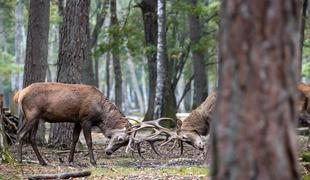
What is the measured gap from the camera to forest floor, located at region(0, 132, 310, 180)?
28.0ft

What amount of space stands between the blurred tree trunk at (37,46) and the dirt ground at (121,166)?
1719mm

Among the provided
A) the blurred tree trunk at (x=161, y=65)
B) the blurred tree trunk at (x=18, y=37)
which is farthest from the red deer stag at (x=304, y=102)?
the blurred tree trunk at (x=18, y=37)

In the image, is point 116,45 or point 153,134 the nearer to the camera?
point 153,134

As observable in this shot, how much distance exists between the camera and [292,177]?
3.29 metres

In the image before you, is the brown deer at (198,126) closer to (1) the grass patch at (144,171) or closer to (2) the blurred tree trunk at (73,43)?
(1) the grass patch at (144,171)

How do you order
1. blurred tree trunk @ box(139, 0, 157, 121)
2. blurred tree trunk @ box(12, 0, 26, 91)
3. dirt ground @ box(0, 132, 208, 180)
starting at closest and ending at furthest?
dirt ground @ box(0, 132, 208, 180)
blurred tree trunk @ box(139, 0, 157, 121)
blurred tree trunk @ box(12, 0, 26, 91)

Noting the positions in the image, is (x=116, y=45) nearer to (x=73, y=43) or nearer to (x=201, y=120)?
(x=73, y=43)

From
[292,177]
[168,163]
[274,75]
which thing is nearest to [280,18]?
[274,75]

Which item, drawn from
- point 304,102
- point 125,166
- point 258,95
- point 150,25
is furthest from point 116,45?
point 258,95

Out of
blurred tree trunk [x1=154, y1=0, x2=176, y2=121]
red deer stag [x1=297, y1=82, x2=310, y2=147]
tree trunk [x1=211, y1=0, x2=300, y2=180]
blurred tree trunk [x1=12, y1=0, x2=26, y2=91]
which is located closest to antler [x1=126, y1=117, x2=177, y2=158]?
red deer stag [x1=297, y1=82, x2=310, y2=147]

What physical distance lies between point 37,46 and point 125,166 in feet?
19.0

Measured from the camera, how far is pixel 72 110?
1157cm

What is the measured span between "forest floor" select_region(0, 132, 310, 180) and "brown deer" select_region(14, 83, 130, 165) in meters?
0.50

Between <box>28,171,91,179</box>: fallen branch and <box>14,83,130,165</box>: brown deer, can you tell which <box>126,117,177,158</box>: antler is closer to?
<box>14,83,130,165</box>: brown deer
